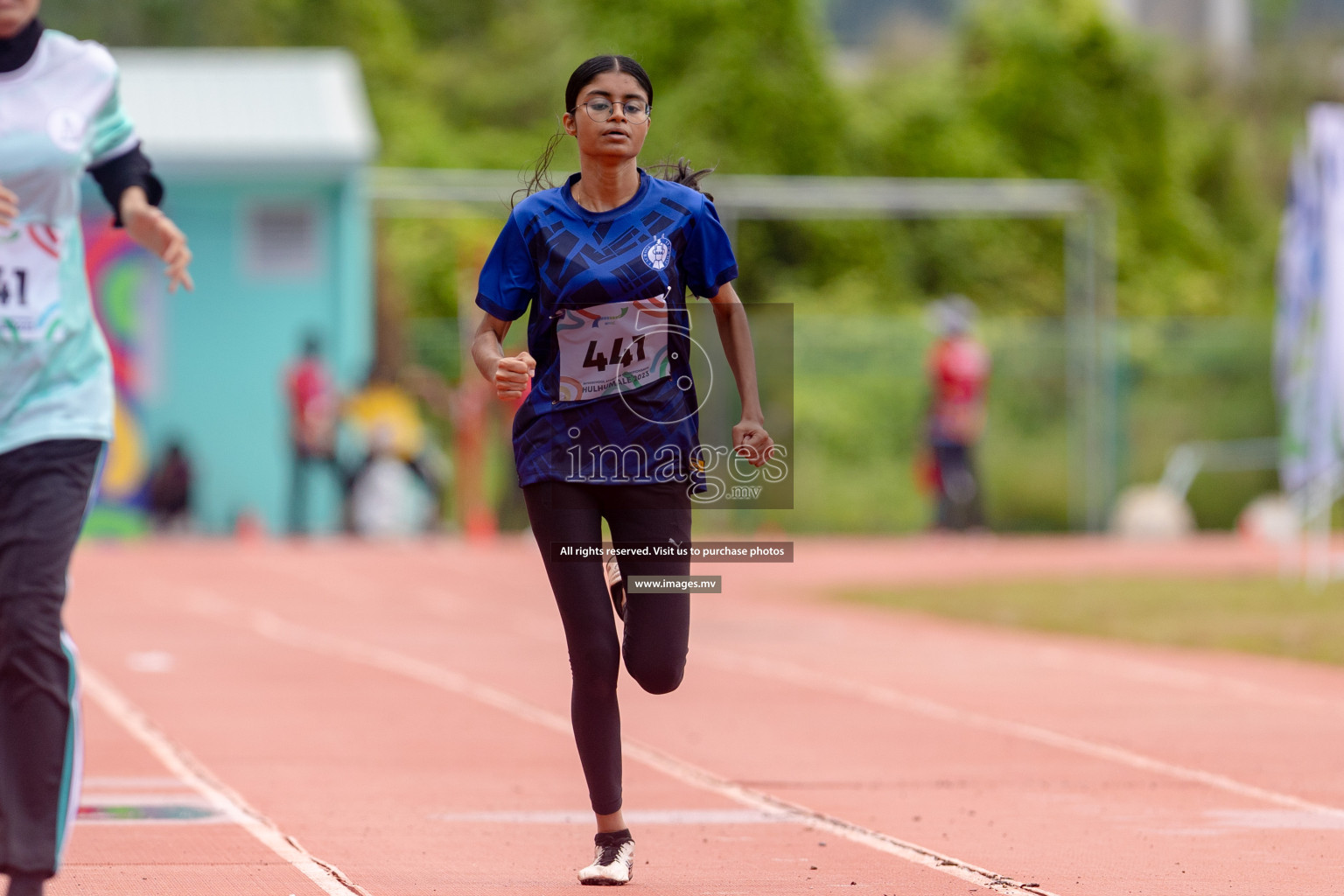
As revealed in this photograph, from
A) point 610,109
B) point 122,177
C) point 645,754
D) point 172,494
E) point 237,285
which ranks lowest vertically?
point 645,754

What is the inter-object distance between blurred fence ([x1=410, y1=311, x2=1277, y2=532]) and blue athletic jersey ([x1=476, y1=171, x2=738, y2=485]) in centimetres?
1924

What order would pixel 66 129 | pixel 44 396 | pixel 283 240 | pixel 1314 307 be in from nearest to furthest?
pixel 44 396, pixel 66 129, pixel 1314 307, pixel 283 240

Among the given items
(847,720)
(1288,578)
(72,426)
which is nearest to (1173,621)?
(1288,578)

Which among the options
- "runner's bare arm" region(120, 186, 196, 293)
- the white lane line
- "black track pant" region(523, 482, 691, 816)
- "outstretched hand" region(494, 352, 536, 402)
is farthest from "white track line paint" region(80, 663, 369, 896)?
the white lane line

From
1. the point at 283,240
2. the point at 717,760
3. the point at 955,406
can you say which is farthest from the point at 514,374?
the point at 283,240

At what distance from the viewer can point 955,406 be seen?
73.6ft

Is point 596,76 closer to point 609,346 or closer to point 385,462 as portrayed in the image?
point 609,346

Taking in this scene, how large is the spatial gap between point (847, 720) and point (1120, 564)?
38.7 ft

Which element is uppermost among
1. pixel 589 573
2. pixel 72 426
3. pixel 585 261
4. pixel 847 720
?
pixel 585 261

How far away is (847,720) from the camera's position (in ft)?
32.1

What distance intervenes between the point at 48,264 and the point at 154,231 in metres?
0.29

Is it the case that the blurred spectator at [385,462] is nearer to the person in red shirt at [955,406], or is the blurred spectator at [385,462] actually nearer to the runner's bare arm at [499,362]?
the person in red shirt at [955,406]

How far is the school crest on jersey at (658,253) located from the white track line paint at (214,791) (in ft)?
5.40

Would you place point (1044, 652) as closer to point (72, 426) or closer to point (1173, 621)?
point (1173, 621)
